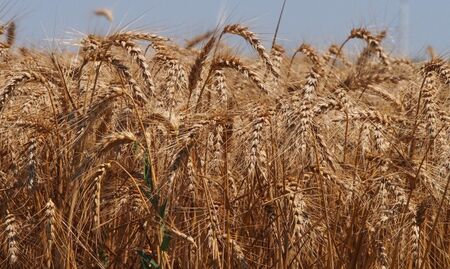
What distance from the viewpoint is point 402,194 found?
11.5 ft

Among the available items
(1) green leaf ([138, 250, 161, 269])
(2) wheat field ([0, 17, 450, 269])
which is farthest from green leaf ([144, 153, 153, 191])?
(1) green leaf ([138, 250, 161, 269])

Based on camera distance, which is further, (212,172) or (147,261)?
(212,172)

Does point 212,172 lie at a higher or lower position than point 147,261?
higher

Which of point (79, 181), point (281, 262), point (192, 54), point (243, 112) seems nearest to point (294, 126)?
point (243, 112)

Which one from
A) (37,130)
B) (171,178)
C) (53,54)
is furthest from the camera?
(53,54)

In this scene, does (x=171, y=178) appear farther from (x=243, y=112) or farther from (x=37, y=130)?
(x=37, y=130)

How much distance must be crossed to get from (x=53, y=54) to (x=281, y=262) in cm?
124

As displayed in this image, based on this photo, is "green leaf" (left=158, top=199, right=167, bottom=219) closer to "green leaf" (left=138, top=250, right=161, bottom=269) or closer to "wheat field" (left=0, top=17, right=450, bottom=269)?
"wheat field" (left=0, top=17, right=450, bottom=269)

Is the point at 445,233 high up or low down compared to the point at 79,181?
down

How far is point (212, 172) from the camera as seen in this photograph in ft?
12.3

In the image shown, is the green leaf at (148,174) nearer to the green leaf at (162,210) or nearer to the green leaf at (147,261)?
the green leaf at (162,210)

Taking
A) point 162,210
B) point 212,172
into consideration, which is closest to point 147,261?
point 162,210

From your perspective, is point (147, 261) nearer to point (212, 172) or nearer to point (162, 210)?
point (162, 210)

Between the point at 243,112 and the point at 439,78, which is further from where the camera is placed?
the point at 439,78
